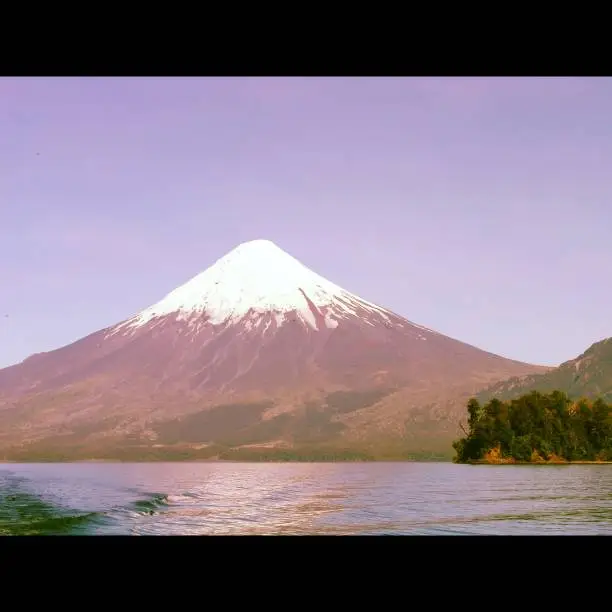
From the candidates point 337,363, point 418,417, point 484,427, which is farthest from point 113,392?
point 484,427

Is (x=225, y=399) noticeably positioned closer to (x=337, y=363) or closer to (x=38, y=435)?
(x=337, y=363)

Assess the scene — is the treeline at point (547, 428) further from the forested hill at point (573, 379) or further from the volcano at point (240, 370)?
the volcano at point (240, 370)

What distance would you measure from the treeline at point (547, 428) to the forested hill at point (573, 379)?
6434 centimetres

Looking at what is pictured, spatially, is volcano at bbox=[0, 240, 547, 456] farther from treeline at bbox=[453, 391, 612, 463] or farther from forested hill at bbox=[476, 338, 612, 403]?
treeline at bbox=[453, 391, 612, 463]

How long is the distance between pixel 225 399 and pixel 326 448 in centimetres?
2951

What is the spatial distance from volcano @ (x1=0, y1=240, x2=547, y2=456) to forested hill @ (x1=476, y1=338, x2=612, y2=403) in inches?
255

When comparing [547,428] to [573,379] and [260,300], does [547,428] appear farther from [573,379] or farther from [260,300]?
[260,300]

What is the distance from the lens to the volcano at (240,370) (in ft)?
429

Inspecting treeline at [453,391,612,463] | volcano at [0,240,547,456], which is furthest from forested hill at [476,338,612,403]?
treeline at [453,391,612,463]

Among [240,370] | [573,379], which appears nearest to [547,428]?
[573,379]

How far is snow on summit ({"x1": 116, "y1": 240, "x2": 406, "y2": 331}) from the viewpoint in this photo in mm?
162875

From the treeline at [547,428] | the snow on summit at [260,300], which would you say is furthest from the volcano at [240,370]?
the treeline at [547,428]
